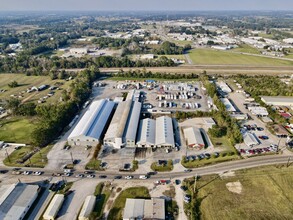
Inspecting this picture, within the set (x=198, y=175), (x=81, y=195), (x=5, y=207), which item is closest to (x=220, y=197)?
(x=198, y=175)

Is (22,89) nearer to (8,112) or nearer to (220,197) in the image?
(8,112)

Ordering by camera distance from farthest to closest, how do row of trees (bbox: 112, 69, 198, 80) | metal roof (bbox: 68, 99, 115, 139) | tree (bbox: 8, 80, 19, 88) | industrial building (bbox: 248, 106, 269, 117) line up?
row of trees (bbox: 112, 69, 198, 80) < tree (bbox: 8, 80, 19, 88) < industrial building (bbox: 248, 106, 269, 117) < metal roof (bbox: 68, 99, 115, 139)

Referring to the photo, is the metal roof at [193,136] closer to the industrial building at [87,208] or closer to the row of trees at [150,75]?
the industrial building at [87,208]

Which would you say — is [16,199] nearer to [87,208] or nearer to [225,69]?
[87,208]

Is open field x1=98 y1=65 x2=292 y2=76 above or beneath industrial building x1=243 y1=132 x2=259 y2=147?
above

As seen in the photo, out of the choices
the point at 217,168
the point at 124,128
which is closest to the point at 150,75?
the point at 124,128

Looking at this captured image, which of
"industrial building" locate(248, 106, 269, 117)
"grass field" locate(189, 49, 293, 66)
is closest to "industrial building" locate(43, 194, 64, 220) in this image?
"industrial building" locate(248, 106, 269, 117)

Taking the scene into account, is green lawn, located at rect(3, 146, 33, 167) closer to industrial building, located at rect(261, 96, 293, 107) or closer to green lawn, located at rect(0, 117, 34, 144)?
green lawn, located at rect(0, 117, 34, 144)
